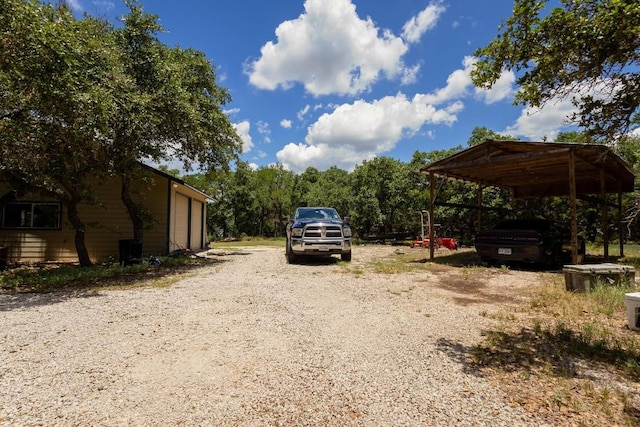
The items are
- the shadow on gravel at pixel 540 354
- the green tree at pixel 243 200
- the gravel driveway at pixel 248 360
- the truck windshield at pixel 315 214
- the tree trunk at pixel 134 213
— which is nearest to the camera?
the gravel driveway at pixel 248 360

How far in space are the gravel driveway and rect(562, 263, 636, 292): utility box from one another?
1.18m

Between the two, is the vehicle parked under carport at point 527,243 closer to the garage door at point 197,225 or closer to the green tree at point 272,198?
the garage door at point 197,225

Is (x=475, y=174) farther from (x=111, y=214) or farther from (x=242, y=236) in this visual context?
(x=242, y=236)

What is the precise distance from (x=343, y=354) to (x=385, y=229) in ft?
73.4

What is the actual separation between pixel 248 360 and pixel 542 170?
12.9m

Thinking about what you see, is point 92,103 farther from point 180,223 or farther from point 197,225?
point 197,225

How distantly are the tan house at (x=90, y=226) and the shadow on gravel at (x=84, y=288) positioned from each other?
3273 millimetres

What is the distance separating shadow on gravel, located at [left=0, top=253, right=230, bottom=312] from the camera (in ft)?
19.6

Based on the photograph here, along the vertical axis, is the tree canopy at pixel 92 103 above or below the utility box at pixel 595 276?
above

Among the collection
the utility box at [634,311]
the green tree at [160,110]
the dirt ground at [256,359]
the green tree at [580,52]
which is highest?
the green tree at [160,110]

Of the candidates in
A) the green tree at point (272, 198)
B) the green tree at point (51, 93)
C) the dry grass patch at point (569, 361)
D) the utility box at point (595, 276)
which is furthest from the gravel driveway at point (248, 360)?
the green tree at point (272, 198)

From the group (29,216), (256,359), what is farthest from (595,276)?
(29,216)

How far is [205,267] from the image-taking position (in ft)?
A: 34.5

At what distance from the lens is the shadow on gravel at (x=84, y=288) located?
597cm
